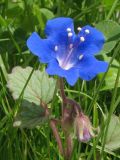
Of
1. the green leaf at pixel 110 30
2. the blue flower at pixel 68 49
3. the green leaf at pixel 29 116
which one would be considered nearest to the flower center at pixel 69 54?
the blue flower at pixel 68 49

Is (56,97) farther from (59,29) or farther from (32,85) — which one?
(59,29)

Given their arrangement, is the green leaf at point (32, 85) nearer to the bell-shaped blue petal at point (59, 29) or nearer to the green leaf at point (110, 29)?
the bell-shaped blue petal at point (59, 29)

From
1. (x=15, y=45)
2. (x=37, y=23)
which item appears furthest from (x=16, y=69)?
(x=37, y=23)

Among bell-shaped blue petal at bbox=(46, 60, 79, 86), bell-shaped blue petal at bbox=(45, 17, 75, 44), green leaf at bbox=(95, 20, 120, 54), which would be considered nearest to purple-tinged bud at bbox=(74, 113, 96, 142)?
bell-shaped blue petal at bbox=(46, 60, 79, 86)

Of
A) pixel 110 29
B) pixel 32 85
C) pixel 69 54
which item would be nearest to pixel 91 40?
pixel 69 54

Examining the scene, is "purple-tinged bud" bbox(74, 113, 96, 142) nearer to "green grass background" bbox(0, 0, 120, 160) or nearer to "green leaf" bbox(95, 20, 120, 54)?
"green grass background" bbox(0, 0, 120, 160)
